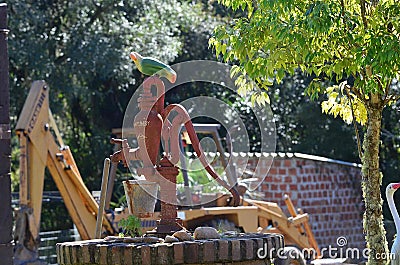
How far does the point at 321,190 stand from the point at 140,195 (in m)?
11.3

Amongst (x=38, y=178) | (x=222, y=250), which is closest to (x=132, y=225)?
(x=222, y=250)

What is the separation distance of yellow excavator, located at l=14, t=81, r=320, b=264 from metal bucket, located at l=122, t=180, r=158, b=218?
510 cm

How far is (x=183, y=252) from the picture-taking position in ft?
16.8

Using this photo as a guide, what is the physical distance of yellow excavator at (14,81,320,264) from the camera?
1124cm

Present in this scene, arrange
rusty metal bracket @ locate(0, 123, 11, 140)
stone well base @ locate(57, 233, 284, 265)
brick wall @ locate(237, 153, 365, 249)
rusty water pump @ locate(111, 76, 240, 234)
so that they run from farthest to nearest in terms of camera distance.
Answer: brick wall @ locate(237, 153, 365, 249) < rusty water pump @ locate(111, 76, 240, 234) < stone well base @ locate(57, 233, 284, 265) < rusty metal bracket @ locate(0, 123, 11, 140)

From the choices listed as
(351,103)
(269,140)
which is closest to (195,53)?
(269,140)

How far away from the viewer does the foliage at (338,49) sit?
6656 millimetres

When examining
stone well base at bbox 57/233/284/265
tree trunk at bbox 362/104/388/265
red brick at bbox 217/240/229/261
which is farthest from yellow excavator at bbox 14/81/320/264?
red brick at bbox 217/240/229/261

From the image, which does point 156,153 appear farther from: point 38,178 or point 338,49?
point 38,178

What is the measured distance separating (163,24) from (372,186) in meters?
10.5

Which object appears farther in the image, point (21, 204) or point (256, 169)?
point (256, 169)

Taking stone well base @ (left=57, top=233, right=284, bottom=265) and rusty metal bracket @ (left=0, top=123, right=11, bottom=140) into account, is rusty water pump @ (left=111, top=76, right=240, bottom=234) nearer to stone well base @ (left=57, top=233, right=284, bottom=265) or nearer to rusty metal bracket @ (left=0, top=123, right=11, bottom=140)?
stone well base @ (left=57, top=233, right=284, bottom=265)

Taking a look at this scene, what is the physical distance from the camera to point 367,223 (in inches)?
297

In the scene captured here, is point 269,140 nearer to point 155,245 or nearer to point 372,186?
point 372,186
